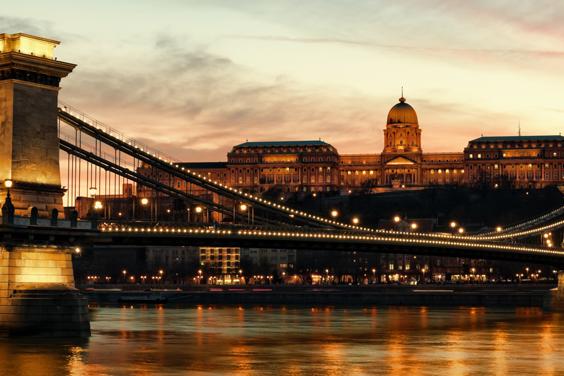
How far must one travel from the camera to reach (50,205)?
66875 millimetres

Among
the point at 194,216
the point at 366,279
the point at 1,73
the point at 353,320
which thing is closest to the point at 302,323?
the point at 353,320

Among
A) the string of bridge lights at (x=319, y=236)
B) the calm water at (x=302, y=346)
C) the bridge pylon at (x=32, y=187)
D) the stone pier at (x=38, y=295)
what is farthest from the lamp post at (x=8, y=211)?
the string of bridge lights at (x=319, y=236)

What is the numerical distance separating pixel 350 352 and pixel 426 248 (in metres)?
32.7

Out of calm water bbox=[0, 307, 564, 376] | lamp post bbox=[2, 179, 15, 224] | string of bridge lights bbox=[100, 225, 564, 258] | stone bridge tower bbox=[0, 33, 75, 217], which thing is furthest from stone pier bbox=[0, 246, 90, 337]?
string of bridge lights bbox=[100, 225, 564, 258]

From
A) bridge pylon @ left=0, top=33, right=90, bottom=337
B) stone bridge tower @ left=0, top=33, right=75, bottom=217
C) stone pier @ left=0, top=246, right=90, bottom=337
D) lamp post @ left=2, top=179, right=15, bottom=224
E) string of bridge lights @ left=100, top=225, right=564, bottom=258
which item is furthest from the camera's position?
string of bridge lights @ left=100, top=225, right=564, bottom=258

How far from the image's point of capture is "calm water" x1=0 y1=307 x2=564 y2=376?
2172 inches

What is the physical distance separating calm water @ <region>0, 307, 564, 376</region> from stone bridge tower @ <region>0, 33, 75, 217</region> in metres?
7.36

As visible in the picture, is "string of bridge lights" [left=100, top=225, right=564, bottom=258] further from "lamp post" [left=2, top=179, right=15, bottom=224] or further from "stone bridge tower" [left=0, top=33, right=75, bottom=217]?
"lamp post" [left=2, top=179, right=15, bottom=224]

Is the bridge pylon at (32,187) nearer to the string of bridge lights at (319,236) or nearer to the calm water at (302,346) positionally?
the calm water at (302,346)

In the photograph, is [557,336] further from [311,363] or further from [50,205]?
[50,205]

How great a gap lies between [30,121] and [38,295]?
8.28 meters

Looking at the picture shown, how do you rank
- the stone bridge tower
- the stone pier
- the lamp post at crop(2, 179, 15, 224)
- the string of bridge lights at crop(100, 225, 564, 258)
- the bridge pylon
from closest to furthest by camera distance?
1. the lamp post at crop(2, 179, 15, 224)
2. the stone pier
3. the bridge pylon
4. the stone bridge tower
5. the string of bridge lights at crop(100, 225, 564, 258)

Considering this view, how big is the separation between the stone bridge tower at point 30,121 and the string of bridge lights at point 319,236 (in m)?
4.99

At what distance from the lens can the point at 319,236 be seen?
8481 centimetres
